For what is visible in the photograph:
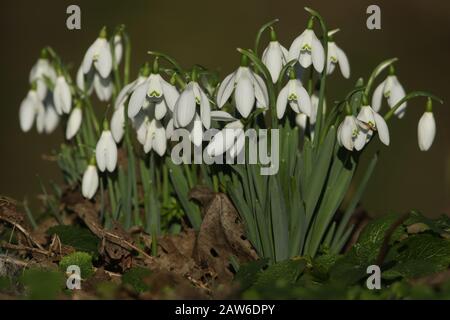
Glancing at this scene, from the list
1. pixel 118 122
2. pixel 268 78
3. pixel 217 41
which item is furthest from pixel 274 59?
pixel 217 41

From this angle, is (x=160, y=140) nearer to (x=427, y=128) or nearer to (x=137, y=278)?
(x=137, y=278)

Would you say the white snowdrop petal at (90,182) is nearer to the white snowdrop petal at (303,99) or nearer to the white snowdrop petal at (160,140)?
the white snowdrop petal at (160,140)

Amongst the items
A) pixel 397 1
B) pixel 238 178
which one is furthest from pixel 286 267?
pixel 397 1

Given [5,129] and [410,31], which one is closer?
[5,129]

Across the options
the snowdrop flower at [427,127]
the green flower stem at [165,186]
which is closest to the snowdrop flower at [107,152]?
the green flower stem at [165,186]

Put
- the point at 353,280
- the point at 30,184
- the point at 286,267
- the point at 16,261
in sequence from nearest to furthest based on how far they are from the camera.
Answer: the point at 353,280 → the point at 286,267 → the point at 16,261 → the point at 30,184
